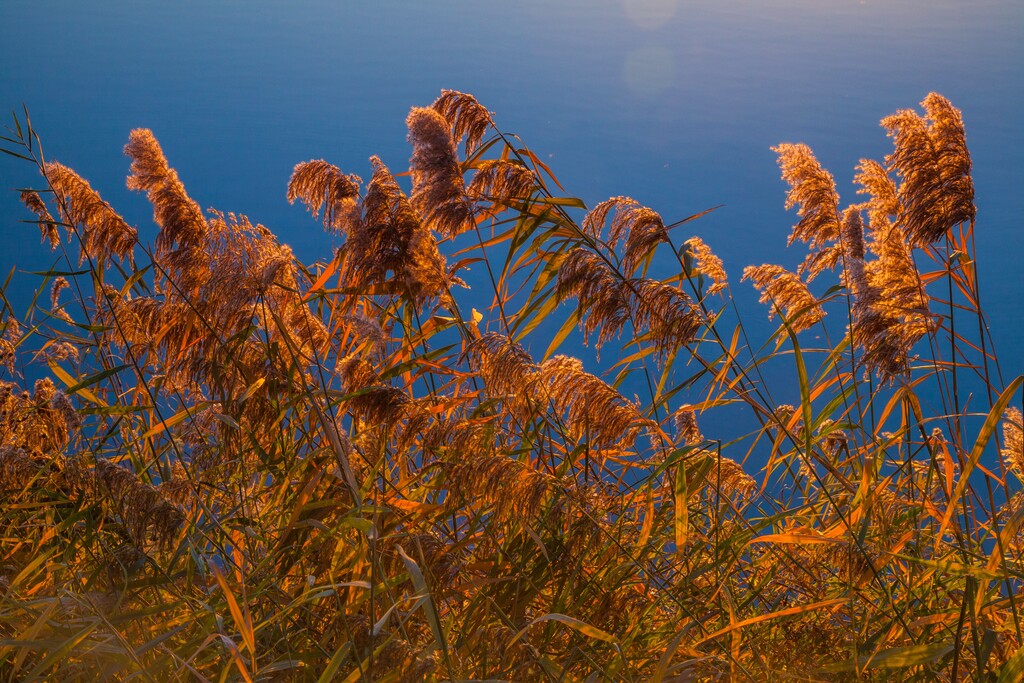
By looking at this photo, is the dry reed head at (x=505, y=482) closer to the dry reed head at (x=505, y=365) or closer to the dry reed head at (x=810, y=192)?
the dry reed head at (x=505, y=365)

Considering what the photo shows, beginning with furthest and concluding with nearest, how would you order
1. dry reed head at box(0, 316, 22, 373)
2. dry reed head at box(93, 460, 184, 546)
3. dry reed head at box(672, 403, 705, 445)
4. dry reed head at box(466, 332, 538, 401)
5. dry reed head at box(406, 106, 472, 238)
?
dry reed head at box(0, 316, 22, 373) → dry reed head at box(672, 403, 705, 445) → dry reed head at box(406, 106, 472, 238) → dry reed head at box(466, 332, 538, 401) → dry reed head at box(93, 460, 184, 546)

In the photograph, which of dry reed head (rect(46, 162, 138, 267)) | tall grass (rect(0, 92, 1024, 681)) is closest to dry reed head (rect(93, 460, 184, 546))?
tall grass (rect(0, 92, 1024, 681))

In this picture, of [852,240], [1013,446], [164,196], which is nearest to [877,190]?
[852,240]

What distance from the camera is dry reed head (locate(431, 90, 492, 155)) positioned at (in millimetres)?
1693

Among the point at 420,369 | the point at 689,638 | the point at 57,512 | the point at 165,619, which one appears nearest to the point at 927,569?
the point at 689,638

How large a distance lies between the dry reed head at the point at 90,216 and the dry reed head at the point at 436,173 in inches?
22.7

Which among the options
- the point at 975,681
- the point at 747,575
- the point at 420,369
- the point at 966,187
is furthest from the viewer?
the point at 747,575

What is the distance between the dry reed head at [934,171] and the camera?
158cm

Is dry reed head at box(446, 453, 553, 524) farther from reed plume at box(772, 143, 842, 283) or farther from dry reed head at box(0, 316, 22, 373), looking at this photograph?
dry reed head at box(0, 316, 22, 373)

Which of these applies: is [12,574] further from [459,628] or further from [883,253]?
[883,253]

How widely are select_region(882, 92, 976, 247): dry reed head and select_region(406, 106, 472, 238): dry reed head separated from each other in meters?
0.77

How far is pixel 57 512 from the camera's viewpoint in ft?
7.25

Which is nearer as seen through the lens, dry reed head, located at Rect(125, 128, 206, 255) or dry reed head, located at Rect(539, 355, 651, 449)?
dry reed head, located at Rect(539, 355, 651, 449)

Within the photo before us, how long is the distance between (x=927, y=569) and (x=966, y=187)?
673 mm
